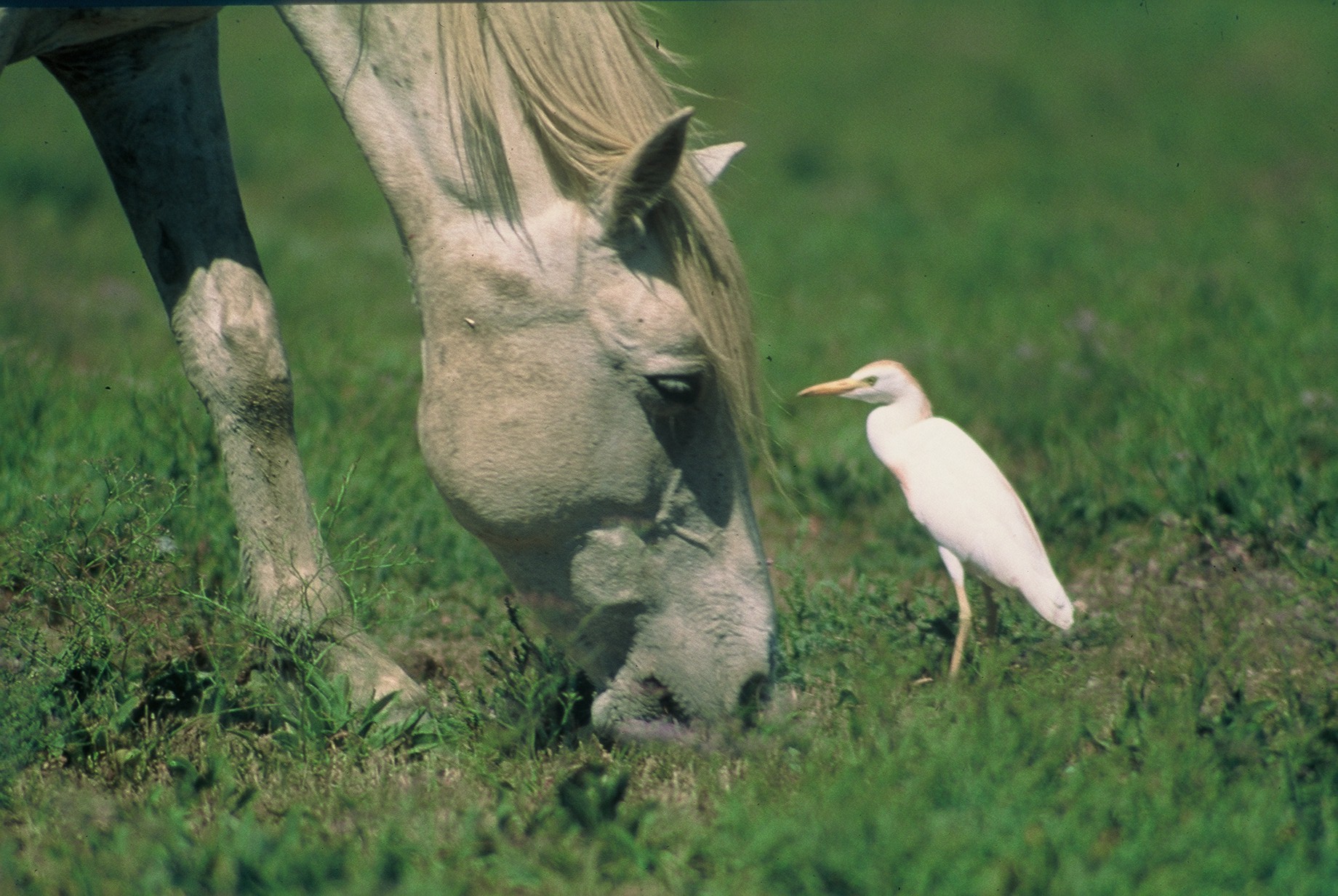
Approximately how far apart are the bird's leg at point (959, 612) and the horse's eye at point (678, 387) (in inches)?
37.3

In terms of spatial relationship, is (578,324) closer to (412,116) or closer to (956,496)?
(412,116)

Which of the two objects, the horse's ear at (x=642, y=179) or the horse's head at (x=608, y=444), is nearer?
the horse's ear at (x=642, y=179)

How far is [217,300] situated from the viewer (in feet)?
10.7

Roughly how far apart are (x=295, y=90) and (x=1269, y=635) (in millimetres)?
12177

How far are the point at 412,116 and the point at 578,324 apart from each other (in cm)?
55

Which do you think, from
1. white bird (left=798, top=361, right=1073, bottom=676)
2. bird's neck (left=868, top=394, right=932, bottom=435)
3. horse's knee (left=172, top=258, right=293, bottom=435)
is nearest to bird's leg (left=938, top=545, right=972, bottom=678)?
white bird (left=798, top=361, right=1073, bottom=676)

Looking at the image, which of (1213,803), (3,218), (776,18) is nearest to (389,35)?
(1213,803)

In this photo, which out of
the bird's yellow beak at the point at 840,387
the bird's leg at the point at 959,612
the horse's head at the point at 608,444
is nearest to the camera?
the horse's head at the point at 608,444

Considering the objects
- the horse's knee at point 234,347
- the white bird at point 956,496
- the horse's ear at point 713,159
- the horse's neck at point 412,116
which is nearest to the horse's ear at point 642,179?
the horse's neck at point 412,116

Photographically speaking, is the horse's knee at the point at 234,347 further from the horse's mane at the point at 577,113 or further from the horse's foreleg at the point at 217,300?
the horse's mane at the point at 577,113

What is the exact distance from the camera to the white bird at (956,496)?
127 inches

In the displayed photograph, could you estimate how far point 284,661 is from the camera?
129 inches

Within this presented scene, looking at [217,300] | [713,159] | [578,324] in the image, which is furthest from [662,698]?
[217,300]

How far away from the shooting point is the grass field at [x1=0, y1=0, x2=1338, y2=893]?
7.66 ft
